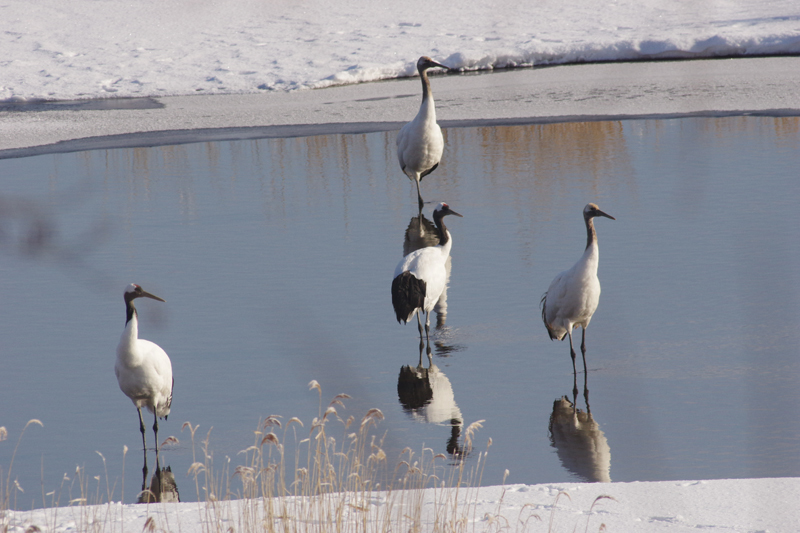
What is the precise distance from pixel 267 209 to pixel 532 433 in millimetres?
7075

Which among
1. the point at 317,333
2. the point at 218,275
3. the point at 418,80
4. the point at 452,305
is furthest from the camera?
the point at 418,80

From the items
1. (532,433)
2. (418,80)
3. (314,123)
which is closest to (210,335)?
(532,433)

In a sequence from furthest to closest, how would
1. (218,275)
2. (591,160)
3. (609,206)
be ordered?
1. (591,160)
2. (609,206)
3. (218,275)

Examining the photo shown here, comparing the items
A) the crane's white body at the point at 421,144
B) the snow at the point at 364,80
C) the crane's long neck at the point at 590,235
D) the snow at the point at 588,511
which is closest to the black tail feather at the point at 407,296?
the crane's long neck at the point at 590,235

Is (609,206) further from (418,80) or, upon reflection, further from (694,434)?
(418,80)

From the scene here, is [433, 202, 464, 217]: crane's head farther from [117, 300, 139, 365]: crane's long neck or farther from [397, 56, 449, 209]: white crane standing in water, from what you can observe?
[117, 300, 139, 365]: crane's long neck

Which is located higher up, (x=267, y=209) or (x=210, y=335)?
(x=267, y=209)

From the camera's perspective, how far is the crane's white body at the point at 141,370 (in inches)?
227

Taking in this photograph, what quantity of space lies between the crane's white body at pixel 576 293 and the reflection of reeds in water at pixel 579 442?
743mm

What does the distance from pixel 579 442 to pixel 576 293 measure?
1363mm

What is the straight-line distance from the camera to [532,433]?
5.61 meters

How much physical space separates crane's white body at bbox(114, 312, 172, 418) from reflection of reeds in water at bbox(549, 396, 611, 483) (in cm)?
246

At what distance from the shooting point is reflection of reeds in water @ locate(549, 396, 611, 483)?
5109mm

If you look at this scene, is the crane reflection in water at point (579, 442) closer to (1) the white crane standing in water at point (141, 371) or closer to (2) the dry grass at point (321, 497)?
(2) the dry grass at point (321, 497)
